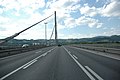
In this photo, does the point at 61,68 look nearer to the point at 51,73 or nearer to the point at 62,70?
the point at 62,70

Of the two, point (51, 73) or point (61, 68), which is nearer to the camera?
point (51, 73)

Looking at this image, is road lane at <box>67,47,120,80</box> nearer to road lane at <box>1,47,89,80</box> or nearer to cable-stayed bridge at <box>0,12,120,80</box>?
cable-stayed bridge at <box>0,12,120,80</box>

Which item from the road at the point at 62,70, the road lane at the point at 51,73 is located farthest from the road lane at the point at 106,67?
the road lane at the point at 51,73

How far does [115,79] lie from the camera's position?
8.52 meters

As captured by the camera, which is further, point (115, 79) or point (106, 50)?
point (106, 50)

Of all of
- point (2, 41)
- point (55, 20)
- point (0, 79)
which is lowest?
point (0, 79)

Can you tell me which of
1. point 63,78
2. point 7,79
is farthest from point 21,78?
point 63,78

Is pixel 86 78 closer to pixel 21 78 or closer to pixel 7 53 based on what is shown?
pixel 21 78

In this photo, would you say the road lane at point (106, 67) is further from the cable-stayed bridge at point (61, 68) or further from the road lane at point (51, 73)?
the road lane at point (51, 73)

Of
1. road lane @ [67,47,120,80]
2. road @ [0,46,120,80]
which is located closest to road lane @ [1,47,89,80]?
road @ [0,46,120,80]

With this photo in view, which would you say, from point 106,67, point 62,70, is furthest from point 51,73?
point 106,67

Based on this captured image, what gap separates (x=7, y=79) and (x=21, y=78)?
61cm

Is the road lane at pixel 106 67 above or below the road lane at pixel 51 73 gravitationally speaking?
above

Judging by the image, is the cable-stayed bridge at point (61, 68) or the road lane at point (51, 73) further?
the cable-stayed bridge at point (61, 68)
